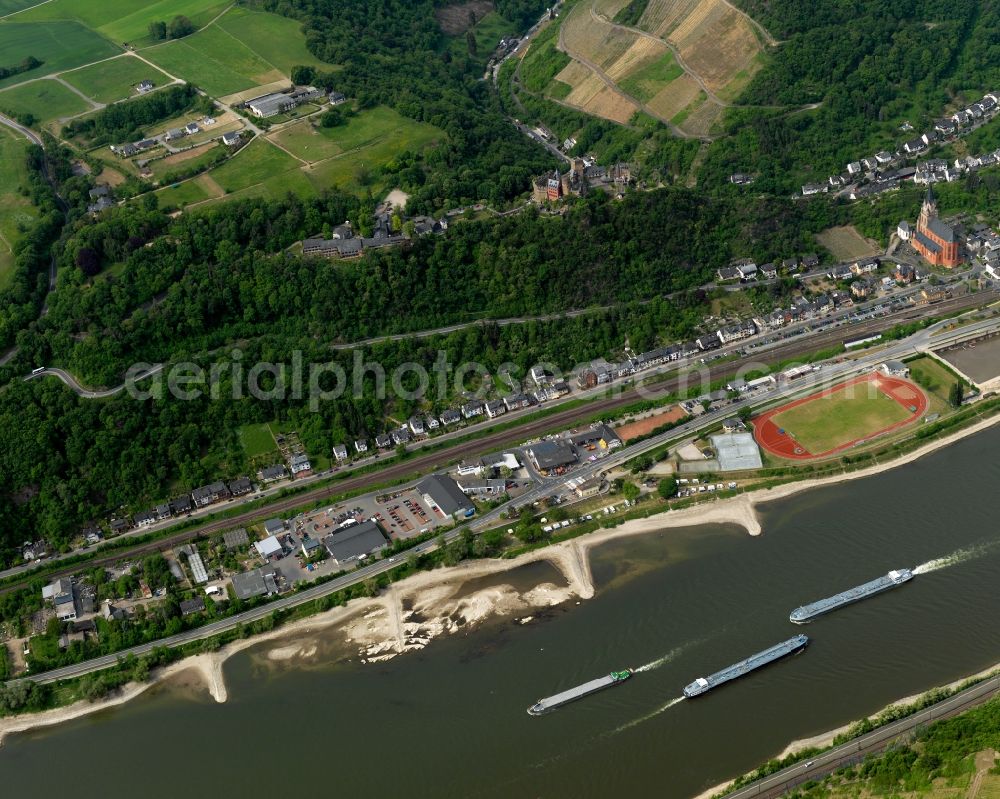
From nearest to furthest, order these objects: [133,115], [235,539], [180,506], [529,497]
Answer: [235,539] < [529,497] < [180,506] < [133,115]

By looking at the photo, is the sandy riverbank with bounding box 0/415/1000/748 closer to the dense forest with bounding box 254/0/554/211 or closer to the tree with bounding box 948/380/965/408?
the tree with bounding box 948/380/965/408

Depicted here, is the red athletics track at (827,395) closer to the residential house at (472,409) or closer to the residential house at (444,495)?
the residential house at (472,409)

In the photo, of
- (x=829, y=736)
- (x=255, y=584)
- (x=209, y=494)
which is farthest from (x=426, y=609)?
(x=829, y=736)

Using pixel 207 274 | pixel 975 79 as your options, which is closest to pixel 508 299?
pixel 207 274

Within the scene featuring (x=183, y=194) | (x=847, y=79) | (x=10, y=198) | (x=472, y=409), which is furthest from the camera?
(x=847, y=79)

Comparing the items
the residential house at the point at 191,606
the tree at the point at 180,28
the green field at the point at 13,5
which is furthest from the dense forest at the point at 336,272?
the green field at the point at 13,5

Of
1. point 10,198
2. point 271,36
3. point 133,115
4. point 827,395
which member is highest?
point 271,36

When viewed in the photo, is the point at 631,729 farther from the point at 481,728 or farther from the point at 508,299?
the point at 508,299

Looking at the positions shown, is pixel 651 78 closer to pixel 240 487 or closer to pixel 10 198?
pixel 10 198
